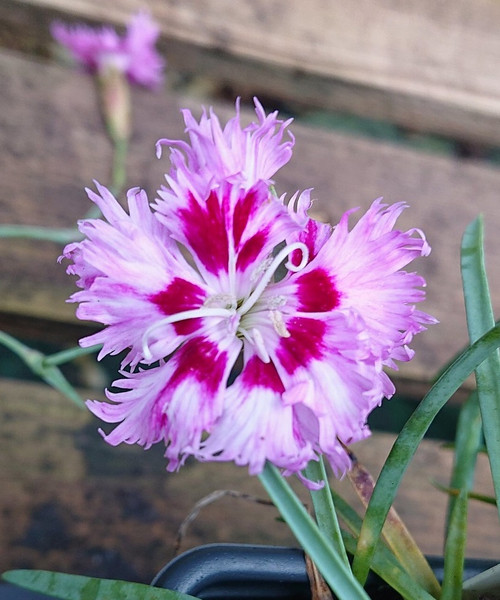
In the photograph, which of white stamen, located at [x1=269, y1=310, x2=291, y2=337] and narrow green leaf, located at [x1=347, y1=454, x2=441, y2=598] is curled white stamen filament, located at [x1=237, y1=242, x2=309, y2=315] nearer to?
white stamen, located at [x1=269, y1=310, x2=291, y2=337]

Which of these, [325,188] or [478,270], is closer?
[478,270]

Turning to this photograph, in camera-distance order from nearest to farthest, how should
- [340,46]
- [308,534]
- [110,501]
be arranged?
[308,534]
[110,501]
[340,46]

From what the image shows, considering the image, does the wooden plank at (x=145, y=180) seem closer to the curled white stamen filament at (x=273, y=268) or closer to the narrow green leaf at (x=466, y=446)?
the narrow green leaf at (x=466, y=446)

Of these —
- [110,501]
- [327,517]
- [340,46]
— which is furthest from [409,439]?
[340,46]

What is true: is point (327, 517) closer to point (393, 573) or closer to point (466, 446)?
point (393, 573)

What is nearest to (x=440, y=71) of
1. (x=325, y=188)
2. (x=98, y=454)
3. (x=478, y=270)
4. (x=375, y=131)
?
(x=375, y=131)

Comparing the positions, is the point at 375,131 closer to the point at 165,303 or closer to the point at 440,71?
the point at 440,71
